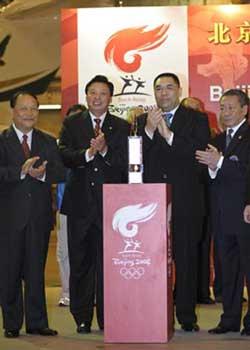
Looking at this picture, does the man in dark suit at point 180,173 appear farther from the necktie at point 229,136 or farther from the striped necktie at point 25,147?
the striped necktie at point 25,147

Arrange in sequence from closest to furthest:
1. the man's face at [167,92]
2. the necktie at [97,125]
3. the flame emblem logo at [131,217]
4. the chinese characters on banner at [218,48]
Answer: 1. the flame emblem logo at [131,217]
2. the man's face at [167,92]
3. the necktie at [97,125]
4. the chinese characters on banner at [218,48]

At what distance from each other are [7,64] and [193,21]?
3.74m

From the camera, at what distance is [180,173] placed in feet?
16.7

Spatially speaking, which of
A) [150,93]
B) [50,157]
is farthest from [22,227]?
[150,93]

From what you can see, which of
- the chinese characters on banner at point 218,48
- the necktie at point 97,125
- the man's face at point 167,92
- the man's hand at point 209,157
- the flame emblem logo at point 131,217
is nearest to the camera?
the flame emblem logo at point 131,217

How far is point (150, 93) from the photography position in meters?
7.18

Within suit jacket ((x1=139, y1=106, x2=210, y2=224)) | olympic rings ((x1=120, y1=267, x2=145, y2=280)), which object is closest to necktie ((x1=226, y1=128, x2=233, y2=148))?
suit jacket ((x1=139, y1=106, x2=210, y2=224))

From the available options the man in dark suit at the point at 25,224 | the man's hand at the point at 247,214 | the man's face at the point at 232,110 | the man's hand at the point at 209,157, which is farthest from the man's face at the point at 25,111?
the man's hand at the point at 247,214

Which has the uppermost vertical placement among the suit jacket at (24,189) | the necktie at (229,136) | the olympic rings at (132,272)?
the necktie at (229,136)

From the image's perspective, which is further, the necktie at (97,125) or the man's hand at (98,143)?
the necktie at (97,125)

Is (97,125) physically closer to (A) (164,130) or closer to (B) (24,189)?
(A) (164,130)

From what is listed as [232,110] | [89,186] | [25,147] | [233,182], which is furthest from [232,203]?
[25,147]

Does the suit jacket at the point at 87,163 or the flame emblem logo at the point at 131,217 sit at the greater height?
the suit jacket at the point at 87,163

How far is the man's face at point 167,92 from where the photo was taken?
504 cm
